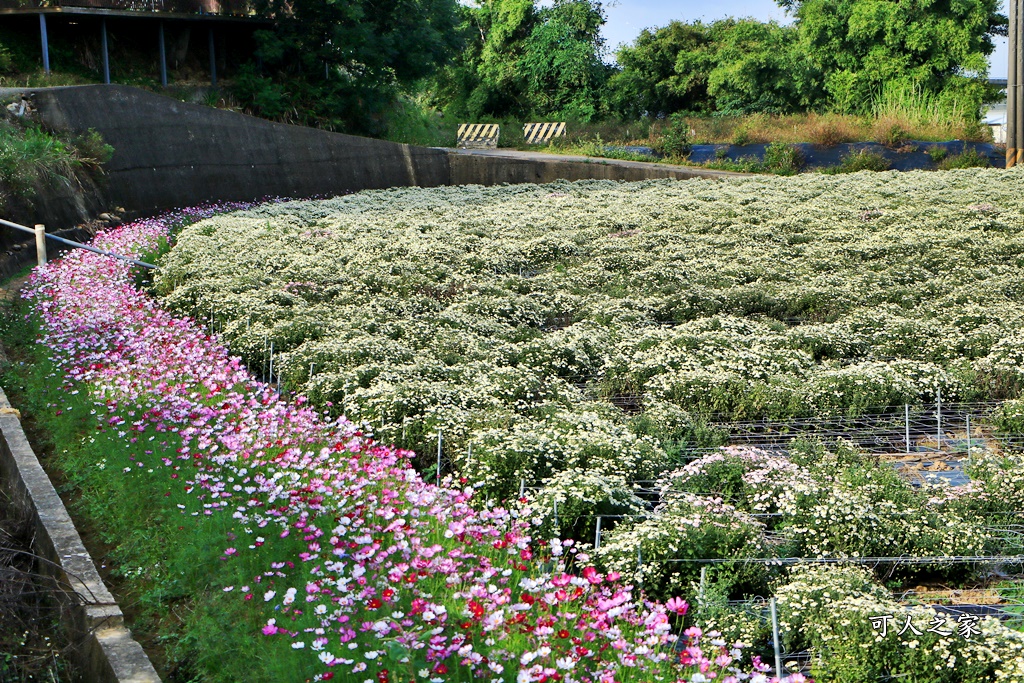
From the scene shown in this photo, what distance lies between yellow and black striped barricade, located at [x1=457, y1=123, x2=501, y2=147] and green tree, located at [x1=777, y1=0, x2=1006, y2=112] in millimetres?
13714

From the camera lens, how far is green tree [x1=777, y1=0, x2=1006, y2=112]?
3856cm

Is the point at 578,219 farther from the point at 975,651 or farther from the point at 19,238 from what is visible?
the point at 975,651

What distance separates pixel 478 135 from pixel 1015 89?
63.8 ft

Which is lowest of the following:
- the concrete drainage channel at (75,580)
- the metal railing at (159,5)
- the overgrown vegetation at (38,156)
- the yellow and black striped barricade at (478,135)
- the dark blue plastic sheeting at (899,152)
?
the concrete drainage channel at (75,580)

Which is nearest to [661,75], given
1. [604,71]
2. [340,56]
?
[604,71]

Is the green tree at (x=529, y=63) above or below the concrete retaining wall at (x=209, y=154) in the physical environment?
above

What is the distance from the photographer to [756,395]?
27.5 feet

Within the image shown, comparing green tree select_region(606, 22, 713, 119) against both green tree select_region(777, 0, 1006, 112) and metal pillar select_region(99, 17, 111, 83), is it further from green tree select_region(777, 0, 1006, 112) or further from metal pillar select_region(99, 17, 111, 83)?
metal pillar select_region(99, 17, 111, 83)

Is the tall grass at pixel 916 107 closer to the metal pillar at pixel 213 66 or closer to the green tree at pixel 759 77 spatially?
the green tree at pixel 759 77

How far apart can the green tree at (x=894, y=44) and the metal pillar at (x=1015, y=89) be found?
11.9 metres

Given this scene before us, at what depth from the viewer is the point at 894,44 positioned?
39844 mm

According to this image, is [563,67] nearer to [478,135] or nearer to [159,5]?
[478,135]

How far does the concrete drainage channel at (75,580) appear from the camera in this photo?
16.2 ft

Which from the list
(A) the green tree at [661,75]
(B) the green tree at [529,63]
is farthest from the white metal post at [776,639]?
(A) the green tree at [661,75]
